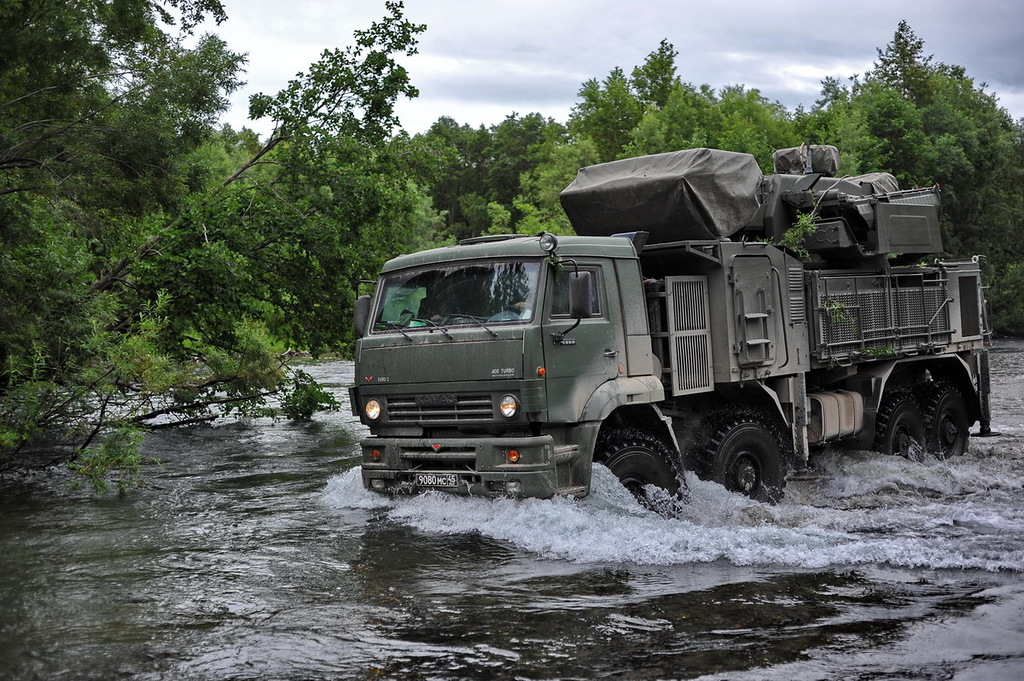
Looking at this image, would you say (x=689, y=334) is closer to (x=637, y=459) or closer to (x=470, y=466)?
(x=637, y=459)

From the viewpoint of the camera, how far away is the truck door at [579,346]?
8977 millimetres

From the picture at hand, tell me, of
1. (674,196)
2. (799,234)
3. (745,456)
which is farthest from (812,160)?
(745,456)

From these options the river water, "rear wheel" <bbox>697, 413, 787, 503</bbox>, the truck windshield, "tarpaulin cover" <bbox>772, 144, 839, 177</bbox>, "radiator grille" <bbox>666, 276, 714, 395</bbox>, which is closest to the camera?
the river water

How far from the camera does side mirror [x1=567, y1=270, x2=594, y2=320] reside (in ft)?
29.2

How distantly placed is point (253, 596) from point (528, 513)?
7.91 feet

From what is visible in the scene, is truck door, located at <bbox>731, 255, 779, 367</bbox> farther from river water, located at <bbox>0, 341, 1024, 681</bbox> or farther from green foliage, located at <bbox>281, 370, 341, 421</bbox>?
green foliage, located at <bbox>281, 370, 341, 421</bbox>

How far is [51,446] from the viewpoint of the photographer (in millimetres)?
14680

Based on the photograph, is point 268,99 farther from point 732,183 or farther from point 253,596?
point 253,596

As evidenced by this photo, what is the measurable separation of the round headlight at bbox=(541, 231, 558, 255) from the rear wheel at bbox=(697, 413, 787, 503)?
111 inches

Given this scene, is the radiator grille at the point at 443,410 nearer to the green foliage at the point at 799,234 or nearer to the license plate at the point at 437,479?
the license plate at the point at 437,479

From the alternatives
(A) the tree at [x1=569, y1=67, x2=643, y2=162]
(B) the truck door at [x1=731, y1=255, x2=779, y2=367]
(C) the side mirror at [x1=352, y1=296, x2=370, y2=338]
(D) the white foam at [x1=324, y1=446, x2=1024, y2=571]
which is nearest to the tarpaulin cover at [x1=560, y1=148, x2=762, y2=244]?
(B) the truck door at [x1=731, y1=255, x2=779, y2=367]

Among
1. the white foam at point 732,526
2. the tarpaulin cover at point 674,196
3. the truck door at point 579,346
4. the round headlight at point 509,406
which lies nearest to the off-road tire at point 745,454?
the white foam at point 732,526

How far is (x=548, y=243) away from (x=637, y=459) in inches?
84.5

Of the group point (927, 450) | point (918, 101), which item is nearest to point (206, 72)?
point (927, 450)
